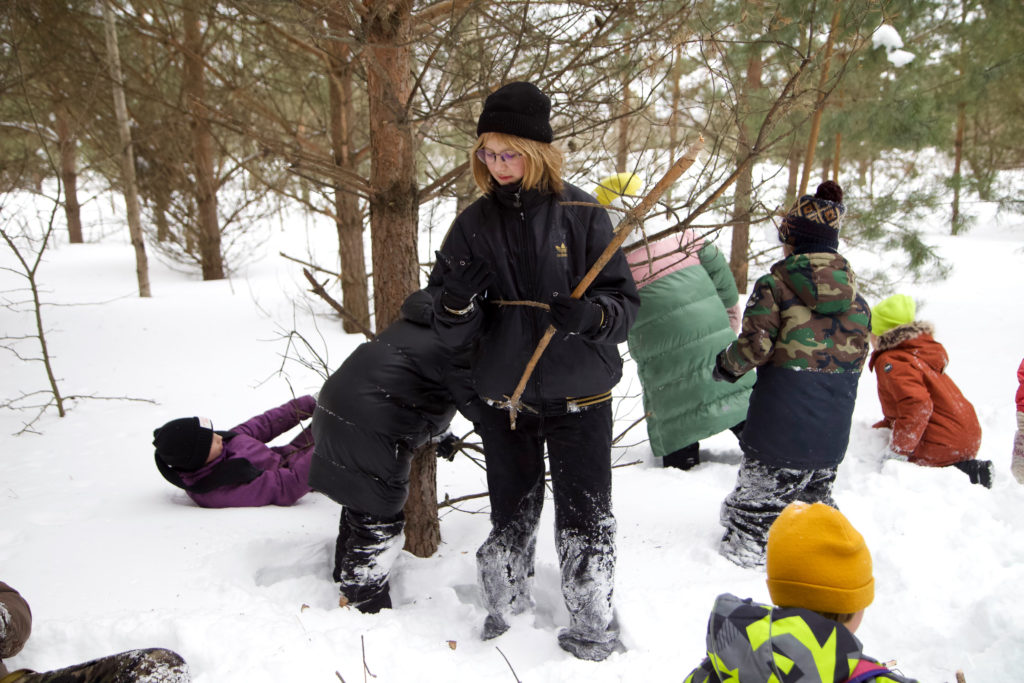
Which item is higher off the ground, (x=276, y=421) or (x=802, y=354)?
(x=802, y=354)

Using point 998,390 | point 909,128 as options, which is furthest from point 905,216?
point 998,390

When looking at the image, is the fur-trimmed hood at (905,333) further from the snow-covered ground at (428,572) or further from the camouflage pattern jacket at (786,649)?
the camouflage pattern jacket at (786,649)

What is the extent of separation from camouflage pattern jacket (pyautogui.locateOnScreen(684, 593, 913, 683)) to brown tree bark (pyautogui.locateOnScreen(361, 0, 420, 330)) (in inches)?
72.7

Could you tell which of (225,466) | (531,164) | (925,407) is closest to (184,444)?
(225,466)

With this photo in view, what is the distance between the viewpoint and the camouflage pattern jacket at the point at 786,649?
3.79ft

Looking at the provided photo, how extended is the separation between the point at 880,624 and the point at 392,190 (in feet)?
7.80

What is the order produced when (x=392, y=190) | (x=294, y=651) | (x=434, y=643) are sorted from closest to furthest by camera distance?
(x=294, y=651) < (x=434, y=643) < (x=392, y=190)

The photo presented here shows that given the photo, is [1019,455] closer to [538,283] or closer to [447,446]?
[538,283]

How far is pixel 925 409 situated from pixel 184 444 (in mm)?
3700

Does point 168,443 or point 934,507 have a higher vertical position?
point 168,443

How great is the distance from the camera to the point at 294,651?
6.63 feet

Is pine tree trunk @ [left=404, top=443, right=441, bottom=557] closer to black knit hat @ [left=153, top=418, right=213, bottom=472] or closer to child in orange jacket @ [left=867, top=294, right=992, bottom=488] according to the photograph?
black knit hat @ [left=153, top=418, right=213, bottom=472]

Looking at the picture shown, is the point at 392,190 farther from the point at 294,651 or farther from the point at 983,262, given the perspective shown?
the point at 983,262

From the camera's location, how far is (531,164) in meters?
1.84
